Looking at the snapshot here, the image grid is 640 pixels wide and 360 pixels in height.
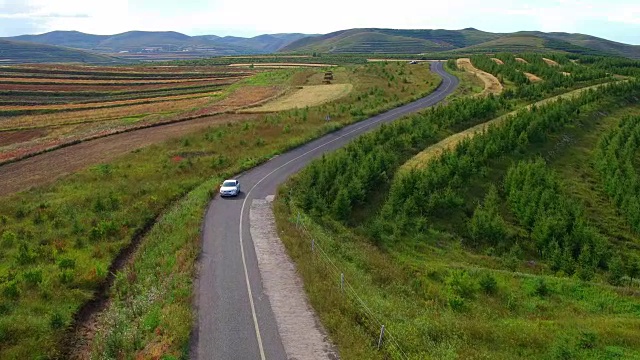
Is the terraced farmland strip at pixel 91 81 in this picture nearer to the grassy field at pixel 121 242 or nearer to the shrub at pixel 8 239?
the grassy field at pixel 121 242

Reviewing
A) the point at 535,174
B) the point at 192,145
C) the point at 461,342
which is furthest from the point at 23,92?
the point at 461,342

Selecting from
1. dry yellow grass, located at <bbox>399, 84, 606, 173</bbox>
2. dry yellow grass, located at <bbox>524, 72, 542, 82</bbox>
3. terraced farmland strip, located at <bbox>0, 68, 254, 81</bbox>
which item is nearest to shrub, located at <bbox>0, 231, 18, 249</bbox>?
dry yellow grass, located at <bbox>399, 84, 606, 173</bbox>

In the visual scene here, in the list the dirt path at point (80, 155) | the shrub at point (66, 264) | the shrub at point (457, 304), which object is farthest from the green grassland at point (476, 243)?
the dirt path at point (80, 155)

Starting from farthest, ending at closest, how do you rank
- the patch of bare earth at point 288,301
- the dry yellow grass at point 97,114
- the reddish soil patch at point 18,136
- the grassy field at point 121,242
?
the dry yellow grass at point 97,114 → the reddish soil patch at point 18,136 → the grassy field at point 121,242 → the patch of bare earth at point 288,301

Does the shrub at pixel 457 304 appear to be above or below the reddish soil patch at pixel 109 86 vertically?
below

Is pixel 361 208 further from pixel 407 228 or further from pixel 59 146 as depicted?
pixel 59 146

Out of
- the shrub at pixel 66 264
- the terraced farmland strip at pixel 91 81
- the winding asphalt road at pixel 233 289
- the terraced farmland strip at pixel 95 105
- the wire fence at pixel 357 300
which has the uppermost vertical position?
the terraced farmland strip at pixel 91 81
